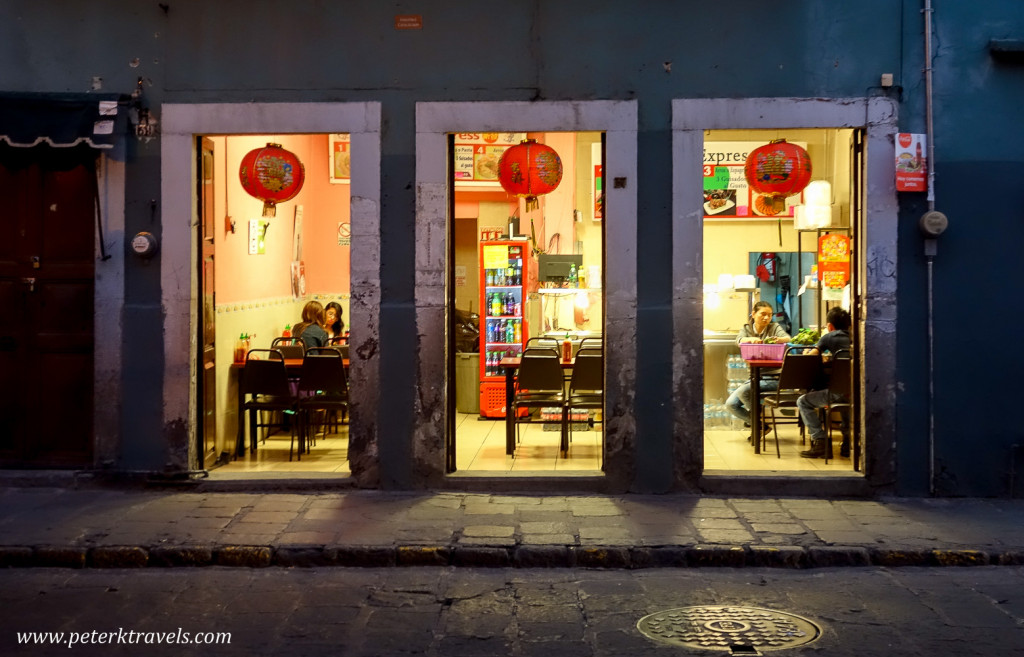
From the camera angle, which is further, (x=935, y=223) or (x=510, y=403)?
(x=510, y=403)

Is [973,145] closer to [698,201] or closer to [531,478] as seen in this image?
[698,201]

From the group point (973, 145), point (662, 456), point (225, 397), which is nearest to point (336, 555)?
point (662, 456)

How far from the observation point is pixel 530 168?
9938 millimetres

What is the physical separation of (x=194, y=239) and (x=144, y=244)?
0.45m

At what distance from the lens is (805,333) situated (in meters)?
12.5

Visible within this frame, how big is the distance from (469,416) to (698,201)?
18.9ft

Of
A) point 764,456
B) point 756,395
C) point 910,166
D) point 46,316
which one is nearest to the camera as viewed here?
point 910,166

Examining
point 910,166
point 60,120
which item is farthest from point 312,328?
point 910,166

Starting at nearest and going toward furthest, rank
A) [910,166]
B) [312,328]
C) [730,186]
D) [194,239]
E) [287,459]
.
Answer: [910,166], [194,239], [287,459], [312,328], [730,186]

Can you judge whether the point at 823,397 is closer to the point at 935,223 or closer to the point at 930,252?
the point at 930,252

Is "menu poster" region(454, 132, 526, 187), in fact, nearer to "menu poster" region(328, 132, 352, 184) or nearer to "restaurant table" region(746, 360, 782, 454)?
"menu poster" region(328, 132, 352, 184)

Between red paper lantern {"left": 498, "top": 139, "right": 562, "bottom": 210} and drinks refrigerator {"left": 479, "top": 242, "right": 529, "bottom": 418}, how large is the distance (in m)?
3.87

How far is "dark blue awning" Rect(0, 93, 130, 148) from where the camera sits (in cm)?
916

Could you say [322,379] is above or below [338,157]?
below
